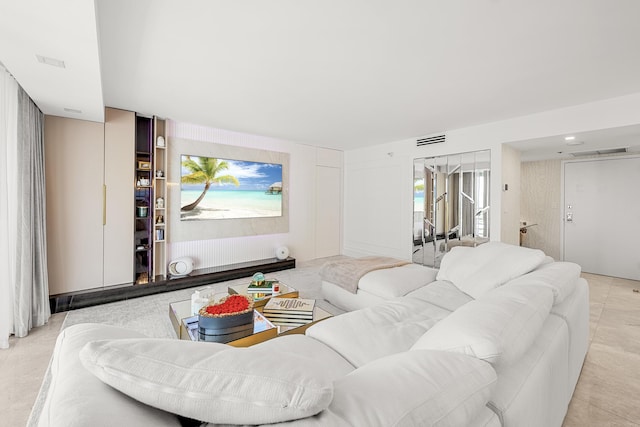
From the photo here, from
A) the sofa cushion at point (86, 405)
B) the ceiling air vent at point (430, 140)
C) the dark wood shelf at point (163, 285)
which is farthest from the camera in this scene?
the ceiling air vent at point (430, 140)

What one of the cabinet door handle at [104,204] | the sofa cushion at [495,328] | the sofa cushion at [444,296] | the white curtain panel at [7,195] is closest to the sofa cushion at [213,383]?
the sofa cushion at [495,328]

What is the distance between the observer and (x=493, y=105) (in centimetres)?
354

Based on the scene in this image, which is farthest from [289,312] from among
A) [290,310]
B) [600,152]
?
[600,152]

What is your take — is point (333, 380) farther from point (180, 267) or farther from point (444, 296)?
point (180, 267)

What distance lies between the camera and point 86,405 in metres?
0.55

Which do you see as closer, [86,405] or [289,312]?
[86,405]

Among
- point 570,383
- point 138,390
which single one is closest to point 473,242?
point 570,383

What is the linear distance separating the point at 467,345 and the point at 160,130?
4.63 m

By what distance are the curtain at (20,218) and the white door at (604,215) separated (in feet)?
26.3

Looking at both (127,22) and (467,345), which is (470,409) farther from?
(127,22)

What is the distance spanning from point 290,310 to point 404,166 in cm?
412

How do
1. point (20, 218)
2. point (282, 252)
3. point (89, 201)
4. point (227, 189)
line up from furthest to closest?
point (282, 252) < point (227, 189) < point (89, 201) < point (20, 218)

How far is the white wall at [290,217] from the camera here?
4.52 m

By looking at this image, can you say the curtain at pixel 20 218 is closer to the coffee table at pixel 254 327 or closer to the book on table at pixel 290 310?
the coffee table at pixel 254 327
